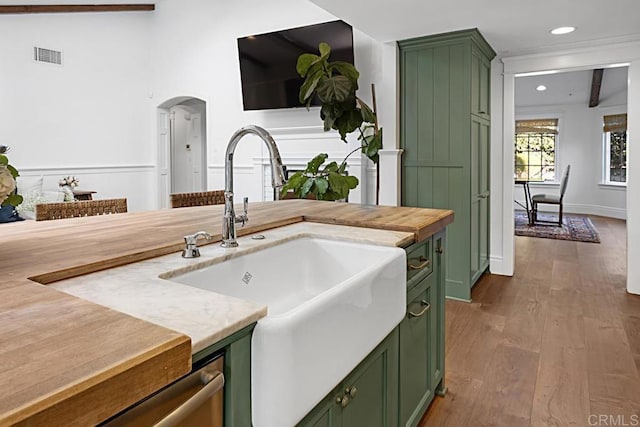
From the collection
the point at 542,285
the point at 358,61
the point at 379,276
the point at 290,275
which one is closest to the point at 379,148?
the point at 358,61

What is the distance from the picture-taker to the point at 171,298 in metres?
0.89

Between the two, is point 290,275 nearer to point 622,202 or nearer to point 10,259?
point 10,259

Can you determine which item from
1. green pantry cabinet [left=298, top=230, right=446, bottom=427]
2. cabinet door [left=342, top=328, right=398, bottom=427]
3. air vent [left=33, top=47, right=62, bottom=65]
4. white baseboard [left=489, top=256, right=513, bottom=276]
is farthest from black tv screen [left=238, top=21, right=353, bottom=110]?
cabinet door [left=342, top=328, right=398, bottom=427]

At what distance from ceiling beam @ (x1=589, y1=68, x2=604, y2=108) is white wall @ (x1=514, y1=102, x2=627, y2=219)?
24 centimetres

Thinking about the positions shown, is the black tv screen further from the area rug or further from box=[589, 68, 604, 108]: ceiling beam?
box=[589, 68, 604, 108]: ceiling beam

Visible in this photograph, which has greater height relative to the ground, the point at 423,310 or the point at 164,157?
the point at 164,157

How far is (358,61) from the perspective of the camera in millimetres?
4484

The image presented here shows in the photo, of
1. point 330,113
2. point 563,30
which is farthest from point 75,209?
point 563,30

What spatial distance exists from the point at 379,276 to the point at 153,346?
72 centimetres

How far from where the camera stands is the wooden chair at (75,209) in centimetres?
214

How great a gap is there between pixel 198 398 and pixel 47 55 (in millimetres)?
6731

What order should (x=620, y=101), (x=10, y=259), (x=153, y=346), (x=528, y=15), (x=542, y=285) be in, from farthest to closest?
(x=620, y=101) → (x=542, y=285) → (x=528, y=15) → (x=10, y=259) → (x=153, y=346)

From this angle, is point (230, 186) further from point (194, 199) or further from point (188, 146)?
point (188, 146)

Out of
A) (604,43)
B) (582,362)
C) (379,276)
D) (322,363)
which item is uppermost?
(604,43)
